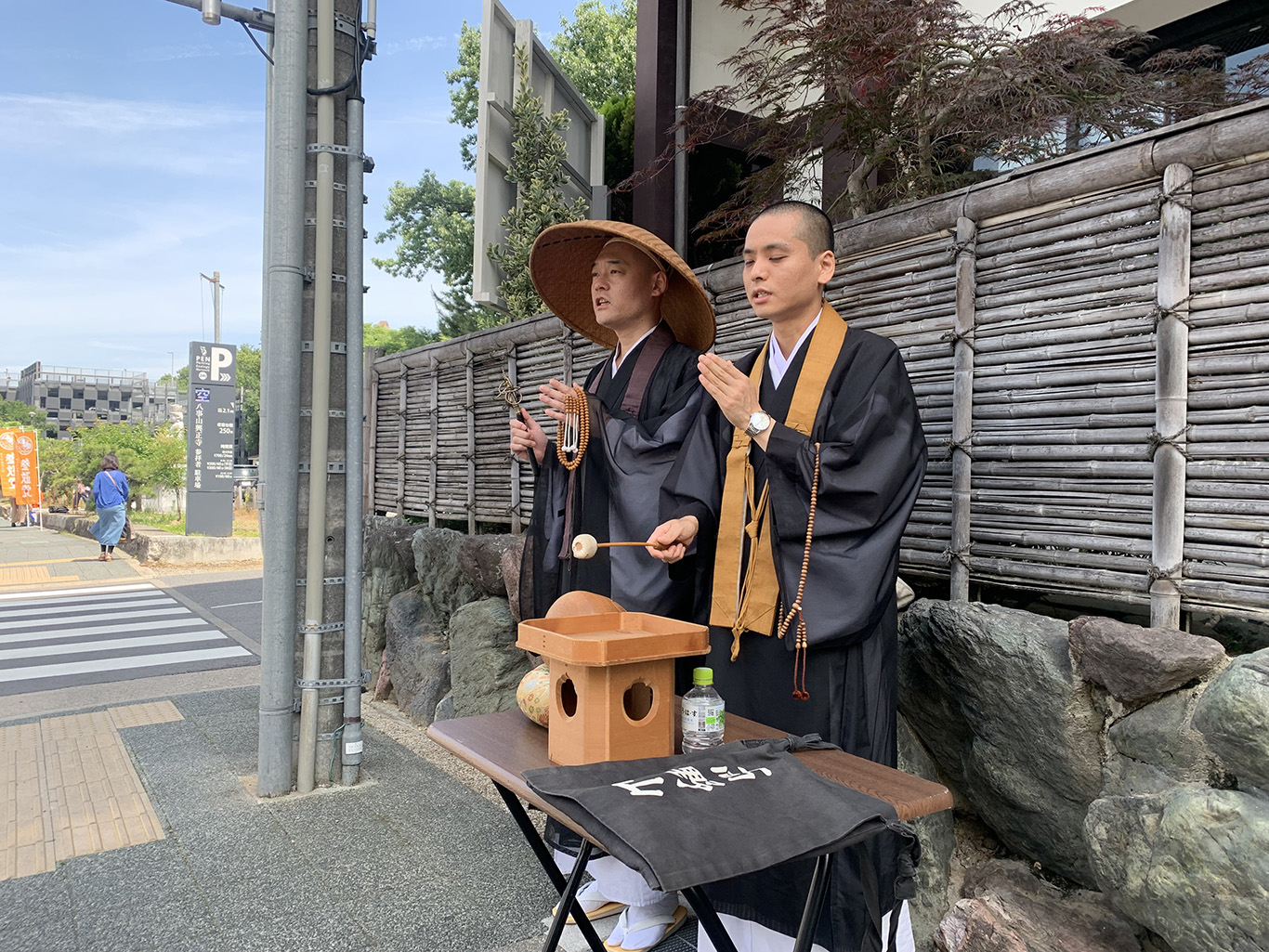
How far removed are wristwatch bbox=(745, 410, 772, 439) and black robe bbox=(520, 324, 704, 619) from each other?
0.48 metres

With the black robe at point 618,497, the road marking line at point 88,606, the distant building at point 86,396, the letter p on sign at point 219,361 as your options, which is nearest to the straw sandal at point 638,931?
the black robe at point 618,497

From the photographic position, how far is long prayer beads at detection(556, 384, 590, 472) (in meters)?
3.29

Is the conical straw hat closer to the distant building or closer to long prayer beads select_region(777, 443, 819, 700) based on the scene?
long prayer beads select_region(777, 443, 819, 700)

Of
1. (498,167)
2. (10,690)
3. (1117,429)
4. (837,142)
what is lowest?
(10,690)

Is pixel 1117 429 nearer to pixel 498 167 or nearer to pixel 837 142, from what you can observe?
pixel 837 142

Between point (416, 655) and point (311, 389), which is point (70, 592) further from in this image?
point (311, 389)

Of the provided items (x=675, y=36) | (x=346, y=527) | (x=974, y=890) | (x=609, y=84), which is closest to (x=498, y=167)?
(x=675, y=36)

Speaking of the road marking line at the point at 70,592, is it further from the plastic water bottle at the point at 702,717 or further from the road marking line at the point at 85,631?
the plastic water bottle at the point at 702,717

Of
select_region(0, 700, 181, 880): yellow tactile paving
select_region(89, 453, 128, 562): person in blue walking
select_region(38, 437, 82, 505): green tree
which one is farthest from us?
select_region(38, 437, 82, 505): green tree

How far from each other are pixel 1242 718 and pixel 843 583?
0.93 m

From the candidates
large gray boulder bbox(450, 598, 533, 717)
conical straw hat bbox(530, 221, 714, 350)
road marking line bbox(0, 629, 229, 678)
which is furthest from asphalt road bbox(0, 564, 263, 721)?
conical straw hat bbox(530, 221, 714, 350)

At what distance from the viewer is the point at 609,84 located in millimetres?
16531

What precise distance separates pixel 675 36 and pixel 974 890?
7.20 m

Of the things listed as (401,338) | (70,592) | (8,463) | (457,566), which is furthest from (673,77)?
(401,338)
